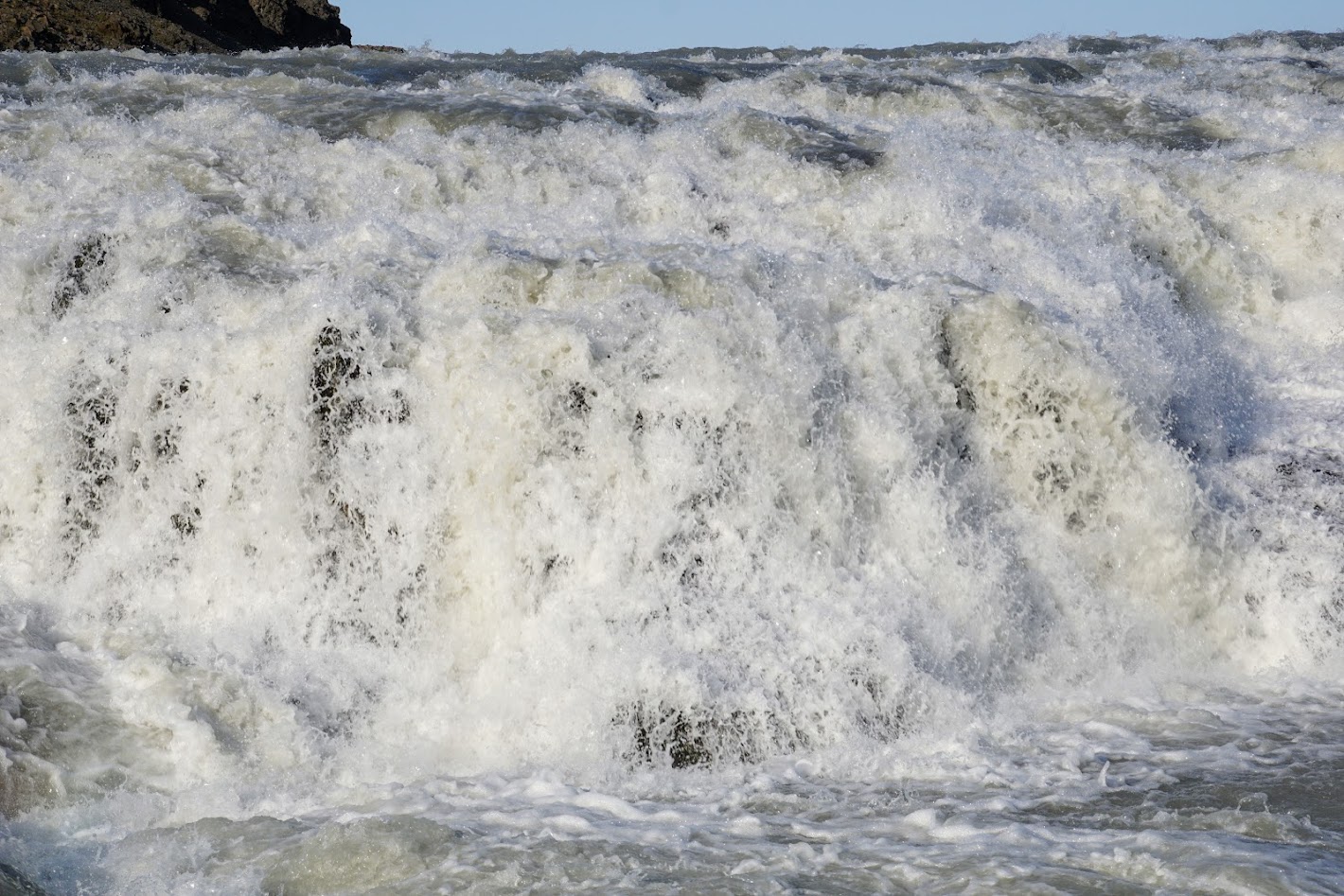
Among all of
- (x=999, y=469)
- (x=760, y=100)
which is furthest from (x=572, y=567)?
(x=760, y=100)

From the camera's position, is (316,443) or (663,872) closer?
(663,872)

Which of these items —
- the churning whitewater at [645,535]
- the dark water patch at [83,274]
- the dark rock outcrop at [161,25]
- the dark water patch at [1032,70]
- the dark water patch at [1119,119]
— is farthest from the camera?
the dark rock outcrop at [161,25]

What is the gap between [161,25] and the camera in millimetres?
22188

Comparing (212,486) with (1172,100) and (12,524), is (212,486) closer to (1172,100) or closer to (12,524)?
(12,524)

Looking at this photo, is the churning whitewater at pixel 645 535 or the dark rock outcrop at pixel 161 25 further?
the dark rock outcrop at pixel 161 25

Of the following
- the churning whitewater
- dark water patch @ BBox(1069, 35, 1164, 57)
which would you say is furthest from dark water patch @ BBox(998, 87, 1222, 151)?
dark water patch @ BBox(1069, 35, 1164, 57)

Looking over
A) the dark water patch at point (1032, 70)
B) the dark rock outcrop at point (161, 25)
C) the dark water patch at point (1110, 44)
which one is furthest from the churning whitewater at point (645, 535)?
the dark rock outcrop at point (161, 25)

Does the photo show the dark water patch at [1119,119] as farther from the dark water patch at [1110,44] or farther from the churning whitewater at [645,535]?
the dark water patch at [1110,44]

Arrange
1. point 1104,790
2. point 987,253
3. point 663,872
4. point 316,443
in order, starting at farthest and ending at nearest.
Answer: point 987,253
point 316,443
point 1104,790
point 663,872

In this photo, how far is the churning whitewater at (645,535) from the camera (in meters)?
4.84

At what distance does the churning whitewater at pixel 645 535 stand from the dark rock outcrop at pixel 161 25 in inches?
424

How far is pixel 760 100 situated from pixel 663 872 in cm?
1057

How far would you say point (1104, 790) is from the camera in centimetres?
504

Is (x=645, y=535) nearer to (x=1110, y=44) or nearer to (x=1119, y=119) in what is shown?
(x=1119, y=119)
